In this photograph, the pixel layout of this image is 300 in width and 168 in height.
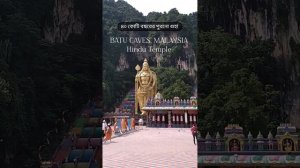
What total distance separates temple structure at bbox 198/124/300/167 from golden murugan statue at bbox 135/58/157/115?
136cm

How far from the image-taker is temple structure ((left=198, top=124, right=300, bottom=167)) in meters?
8.81

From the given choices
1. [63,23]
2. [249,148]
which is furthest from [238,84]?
[63,23]

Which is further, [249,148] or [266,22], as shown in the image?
[266,22]

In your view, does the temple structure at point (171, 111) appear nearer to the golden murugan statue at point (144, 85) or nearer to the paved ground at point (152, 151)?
the golden murugan statue at point (144, 85)

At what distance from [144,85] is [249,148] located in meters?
2.41

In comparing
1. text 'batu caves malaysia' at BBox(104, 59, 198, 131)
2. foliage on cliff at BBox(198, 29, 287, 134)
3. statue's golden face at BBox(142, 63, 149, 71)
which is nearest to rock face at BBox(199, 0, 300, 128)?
foliage on cliff at BBox(198, 29, 287, 134)

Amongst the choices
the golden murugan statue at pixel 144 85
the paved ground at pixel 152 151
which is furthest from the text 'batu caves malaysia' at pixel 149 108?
the paved ground at pixel 152 151

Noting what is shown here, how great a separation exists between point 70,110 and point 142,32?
218cm

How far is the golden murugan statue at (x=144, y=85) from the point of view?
354 inches

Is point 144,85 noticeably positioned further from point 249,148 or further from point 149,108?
point 249,148

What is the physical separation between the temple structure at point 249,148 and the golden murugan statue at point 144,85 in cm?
136

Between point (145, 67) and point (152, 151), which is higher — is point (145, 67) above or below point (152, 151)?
above

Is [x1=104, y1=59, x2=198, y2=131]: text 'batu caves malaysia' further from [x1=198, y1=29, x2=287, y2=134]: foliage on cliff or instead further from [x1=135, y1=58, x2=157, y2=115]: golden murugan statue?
[x1=198, y1=29, x2=287, y2=134]: foliage on cliff

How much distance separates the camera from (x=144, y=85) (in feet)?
29.7
